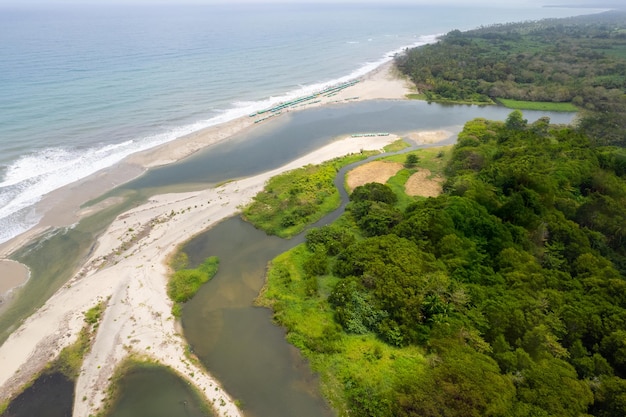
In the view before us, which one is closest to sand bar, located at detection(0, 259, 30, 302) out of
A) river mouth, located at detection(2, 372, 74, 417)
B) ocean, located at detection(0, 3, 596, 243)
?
ocean, located at detection(0, 3, 596, 243)

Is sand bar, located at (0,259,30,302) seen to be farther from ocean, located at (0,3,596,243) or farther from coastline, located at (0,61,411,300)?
ocean, located at (0,3,596,243)

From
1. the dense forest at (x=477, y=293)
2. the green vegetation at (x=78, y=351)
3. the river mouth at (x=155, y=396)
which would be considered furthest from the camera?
the green vegetation at (x=78, y=351)

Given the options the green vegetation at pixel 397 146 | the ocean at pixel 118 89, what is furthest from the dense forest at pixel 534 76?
the green vegetation at pixel 397 146

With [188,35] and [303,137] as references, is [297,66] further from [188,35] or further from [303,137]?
[188,35]

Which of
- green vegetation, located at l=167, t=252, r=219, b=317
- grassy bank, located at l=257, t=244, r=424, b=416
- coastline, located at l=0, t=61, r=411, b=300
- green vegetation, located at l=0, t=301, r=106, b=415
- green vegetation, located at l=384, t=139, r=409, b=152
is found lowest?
grassy bank, located at l=257, t=244, r=424, b=416

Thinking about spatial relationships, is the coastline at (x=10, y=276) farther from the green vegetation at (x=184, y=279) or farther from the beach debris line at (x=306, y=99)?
the beach debris line at (x=306, y=99)

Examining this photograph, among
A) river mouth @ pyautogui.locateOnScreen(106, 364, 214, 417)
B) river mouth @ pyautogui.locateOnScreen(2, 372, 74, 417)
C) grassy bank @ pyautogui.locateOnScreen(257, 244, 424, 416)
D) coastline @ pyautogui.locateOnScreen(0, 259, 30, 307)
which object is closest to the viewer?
river mouth @ pyautogui.locateOnScreen(2, 372, 74, 417)

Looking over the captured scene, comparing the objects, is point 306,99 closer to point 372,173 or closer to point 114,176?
point 372,173
